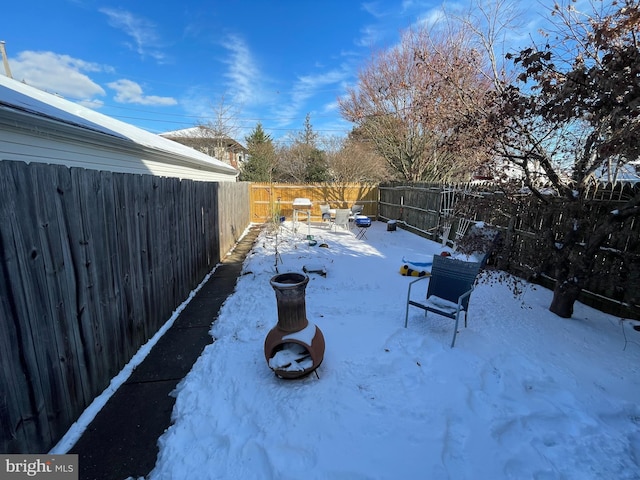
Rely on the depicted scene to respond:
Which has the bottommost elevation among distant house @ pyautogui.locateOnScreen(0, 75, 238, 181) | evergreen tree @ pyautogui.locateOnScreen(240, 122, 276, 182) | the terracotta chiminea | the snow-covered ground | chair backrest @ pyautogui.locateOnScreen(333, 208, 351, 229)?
the snow-covered ground

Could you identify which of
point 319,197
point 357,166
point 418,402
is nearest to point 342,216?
point 319,197

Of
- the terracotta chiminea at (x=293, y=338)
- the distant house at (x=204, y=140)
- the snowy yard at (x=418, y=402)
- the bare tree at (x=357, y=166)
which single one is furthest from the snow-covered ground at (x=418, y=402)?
the distant house at (x=204, y=140)

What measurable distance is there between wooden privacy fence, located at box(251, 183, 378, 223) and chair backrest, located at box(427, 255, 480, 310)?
1005 cm

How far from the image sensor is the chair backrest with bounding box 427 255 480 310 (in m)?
3.39

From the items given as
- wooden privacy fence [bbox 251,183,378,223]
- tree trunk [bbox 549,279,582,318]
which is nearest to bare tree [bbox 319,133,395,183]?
wooden privacy fence [bbox 251,183,378,223]

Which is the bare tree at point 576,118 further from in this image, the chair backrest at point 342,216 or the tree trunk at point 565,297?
the chair backrest at point 342,216

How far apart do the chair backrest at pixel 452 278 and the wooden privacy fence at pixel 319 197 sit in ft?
33.0

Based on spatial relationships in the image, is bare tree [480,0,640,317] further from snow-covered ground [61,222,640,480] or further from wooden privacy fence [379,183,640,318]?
snow-covered ground [61,222,640,480]

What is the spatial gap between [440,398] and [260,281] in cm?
353

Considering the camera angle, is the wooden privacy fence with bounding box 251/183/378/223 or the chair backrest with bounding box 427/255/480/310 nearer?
the chair backrest with bounding box 427/255/480/310

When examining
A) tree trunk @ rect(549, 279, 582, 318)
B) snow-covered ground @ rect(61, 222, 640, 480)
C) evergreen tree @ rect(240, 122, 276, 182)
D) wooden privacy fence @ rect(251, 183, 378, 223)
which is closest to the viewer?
snow-covered ground @ rect(61, 222, 640, 480)

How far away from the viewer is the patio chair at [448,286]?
3295mm

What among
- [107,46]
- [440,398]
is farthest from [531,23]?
[107,46]

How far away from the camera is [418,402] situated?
2.27 m
